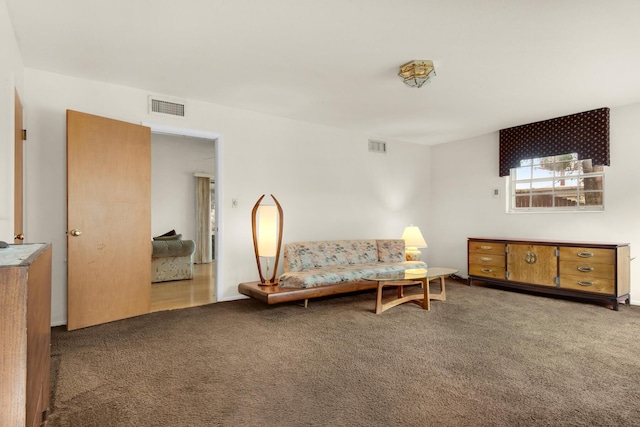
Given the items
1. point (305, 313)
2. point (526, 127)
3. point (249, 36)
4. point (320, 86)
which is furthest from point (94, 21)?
point (526, 127)

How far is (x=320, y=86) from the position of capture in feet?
12.3

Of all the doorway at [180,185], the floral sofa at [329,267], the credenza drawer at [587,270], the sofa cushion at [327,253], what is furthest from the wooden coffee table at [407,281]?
the doorway at [180,185]

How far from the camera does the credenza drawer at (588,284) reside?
154 inches

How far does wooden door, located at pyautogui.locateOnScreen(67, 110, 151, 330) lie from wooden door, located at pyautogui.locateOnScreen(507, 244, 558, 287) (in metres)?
4.63

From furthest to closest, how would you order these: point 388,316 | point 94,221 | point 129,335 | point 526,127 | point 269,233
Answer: point 526,127 → point 269,233 → point 388,316 → point 94,221 → point 129,335

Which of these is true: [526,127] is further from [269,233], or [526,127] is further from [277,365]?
[277,365]

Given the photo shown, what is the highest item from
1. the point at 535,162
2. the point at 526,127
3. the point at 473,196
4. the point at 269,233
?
the point at 526,127

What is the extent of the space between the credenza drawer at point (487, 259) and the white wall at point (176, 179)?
17.9 feet

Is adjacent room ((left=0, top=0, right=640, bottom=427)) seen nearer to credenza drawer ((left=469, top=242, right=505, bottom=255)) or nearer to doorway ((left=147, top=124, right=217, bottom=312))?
credenza drawer ((left=469, top=242, right=505, bottom=255))

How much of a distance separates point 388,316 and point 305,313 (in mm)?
877

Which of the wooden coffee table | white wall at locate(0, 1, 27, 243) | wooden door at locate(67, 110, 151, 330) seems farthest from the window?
white wall at locate(0, 1, 27, 243)

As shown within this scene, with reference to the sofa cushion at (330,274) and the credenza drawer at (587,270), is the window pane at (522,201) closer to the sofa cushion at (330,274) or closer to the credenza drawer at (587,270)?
the credenza drawer at (587,270)

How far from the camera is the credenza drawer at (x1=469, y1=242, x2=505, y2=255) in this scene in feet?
16.2

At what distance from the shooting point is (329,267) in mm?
4625
